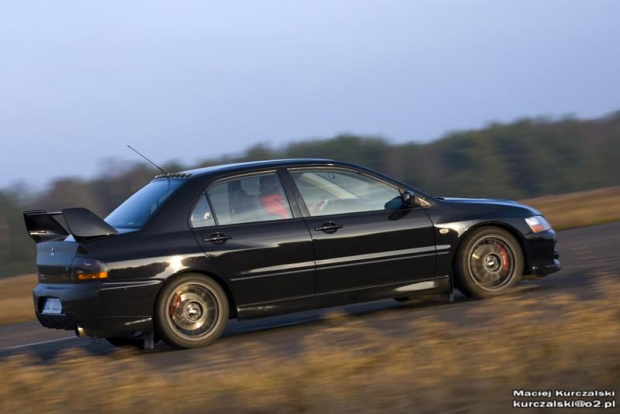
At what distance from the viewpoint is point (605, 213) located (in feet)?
64.0

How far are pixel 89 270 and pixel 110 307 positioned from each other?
0.35 metres

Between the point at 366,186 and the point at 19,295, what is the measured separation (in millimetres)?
8245

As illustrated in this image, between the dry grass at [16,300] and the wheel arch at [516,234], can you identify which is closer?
the wheel arch at [516,234]

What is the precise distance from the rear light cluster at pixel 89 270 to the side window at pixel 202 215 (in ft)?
2.94

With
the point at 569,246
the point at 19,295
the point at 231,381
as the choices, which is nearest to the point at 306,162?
the point at 231,381

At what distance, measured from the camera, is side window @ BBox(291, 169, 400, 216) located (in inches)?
368

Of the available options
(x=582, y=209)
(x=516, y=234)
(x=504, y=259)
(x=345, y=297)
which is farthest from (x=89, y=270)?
(x=582, y=209)

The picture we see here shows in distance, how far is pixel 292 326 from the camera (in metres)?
9.54

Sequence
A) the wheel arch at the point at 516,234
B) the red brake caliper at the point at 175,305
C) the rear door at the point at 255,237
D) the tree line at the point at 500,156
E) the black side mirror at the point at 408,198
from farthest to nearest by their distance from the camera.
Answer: the tree line at the point at 500,156
the wheel arch at the point at 516,234
the black side mirror at the point at 408,198
the rear door at the point at 255,237
the red brake caliper at the point at 175,305

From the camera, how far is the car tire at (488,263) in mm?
9664

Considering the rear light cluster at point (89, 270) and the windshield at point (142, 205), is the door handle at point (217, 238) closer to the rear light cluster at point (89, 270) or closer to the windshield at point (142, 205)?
the windshield at point (142, 205)

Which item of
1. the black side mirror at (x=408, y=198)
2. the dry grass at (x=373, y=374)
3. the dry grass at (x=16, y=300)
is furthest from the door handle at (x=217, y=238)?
the dry grass at (x=16, y=300)

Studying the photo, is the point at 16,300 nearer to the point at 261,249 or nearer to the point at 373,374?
the point at 261,249

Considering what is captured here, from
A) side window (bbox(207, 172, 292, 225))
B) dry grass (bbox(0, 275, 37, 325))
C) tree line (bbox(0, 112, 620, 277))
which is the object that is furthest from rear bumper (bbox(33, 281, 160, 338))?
tree line (bbox(0, 112, 620, 277))
